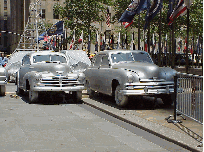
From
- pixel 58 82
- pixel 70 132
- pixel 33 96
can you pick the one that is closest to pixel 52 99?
pixel 33 96

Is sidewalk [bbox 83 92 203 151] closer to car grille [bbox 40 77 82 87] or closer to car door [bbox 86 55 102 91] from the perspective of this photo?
car grille [bbox 40 77 82 87]

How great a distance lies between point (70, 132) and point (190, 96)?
97.1 inches

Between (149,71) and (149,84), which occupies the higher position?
(149,71)

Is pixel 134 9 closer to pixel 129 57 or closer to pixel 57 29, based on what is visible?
pixel 57 29

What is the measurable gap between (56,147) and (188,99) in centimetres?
304

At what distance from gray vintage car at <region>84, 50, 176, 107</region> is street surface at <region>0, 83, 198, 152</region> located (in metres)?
1.04

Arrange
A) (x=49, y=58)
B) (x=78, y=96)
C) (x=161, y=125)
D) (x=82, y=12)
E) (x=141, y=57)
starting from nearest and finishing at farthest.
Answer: (x=161, y=125) < (x=141, y=57) < (x=78, y=96) < (x=49, y=58) < (x=82, y=12)

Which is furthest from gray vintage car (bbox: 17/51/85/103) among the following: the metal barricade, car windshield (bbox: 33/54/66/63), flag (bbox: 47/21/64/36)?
flag (bbox: 47/21/64/36)

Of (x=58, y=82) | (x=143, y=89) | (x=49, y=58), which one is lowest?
(x=143, y=89)

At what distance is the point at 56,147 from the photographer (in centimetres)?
697

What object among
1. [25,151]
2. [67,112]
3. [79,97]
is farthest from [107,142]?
[79,97]

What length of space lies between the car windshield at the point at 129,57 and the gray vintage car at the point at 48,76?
3.98 feet

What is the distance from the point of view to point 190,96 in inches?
331

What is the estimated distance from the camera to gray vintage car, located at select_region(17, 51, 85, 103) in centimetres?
1326
